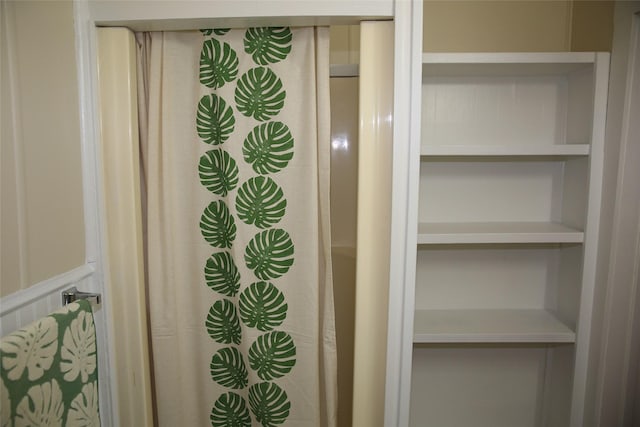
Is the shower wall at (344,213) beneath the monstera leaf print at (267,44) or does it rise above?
beneath

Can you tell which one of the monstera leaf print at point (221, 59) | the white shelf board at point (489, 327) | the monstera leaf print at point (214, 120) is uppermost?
the monstera leaf print at point (221, 59)

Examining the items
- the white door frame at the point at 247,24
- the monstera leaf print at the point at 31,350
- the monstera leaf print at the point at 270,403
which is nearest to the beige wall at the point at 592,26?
the white door frame at the point at 247,24

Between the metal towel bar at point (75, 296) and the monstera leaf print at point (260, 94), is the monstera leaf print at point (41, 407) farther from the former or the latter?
the monstera leaf print at point (260, 94)

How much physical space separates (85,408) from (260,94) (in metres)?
0.95

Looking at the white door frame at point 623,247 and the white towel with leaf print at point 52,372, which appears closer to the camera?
the white towel with leaf print at point 52,372

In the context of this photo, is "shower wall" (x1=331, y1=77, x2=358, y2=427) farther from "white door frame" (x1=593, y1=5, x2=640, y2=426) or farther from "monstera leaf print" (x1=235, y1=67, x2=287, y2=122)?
"white door frame" (x1=593, y1=5, x2=640, y2=426)

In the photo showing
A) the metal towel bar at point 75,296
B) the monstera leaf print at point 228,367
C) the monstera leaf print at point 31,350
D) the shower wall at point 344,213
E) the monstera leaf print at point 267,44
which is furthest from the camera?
the shower wall at point 344,213

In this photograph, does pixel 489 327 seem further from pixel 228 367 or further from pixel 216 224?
pixel 216 224

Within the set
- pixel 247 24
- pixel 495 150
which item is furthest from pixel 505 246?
pixel 247 24

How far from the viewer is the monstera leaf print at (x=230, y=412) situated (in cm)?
117

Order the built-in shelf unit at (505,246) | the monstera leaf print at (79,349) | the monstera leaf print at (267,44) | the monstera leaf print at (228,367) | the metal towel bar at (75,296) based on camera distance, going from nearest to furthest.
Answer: the monstera leaf print at (79,349)
the metal towel bar at (75,296)
the monstera leaf print at (267,44)
the monstera leaf print at (228,367)
the built-in shelf unit at (505,246)

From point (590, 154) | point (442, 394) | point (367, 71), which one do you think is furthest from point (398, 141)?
point (442, 394)

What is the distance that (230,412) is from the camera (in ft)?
3.84

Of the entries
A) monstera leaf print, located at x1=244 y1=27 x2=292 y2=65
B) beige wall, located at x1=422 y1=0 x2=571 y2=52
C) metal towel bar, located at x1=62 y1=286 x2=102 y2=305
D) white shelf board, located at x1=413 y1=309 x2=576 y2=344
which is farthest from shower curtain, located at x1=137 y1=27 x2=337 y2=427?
beige wall, located at x1=422 y1=0 x2=571 y2=52
